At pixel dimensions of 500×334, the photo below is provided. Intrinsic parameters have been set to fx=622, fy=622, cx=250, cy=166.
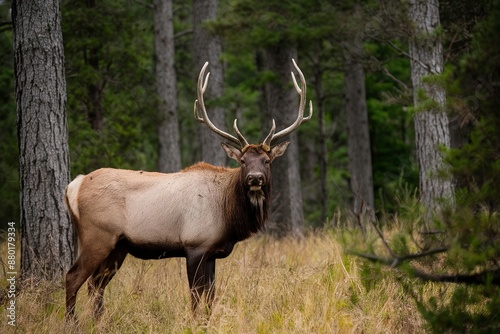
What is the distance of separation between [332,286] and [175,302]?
1.61 m

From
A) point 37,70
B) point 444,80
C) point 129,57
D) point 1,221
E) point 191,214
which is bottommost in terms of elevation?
point 1,221

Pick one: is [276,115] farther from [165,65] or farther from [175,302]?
[175,302]

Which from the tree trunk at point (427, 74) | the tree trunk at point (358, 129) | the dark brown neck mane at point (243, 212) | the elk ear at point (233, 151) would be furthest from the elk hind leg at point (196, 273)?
the tree trunk at point (358, 129)

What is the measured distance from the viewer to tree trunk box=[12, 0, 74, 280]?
6910mm

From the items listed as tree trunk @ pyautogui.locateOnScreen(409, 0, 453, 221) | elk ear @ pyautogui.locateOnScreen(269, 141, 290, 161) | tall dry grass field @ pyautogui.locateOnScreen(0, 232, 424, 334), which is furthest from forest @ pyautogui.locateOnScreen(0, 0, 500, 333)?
elk ear @ pyautogui.locateOnScreen(269, 141, 290, 161)

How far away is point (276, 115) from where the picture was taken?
46.3 feet

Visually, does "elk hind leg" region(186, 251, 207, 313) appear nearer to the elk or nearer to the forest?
the elk

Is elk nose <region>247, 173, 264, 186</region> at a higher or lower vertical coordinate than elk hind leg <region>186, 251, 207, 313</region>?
higher

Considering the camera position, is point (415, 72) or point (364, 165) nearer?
point (415, 72)

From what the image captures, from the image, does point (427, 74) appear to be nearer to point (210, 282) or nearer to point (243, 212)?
point (243, 212)

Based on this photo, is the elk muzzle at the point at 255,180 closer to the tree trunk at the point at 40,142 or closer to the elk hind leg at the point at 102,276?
the elk hind leg at the point at 102,276

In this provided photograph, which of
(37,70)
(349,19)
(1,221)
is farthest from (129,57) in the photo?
(37,70)

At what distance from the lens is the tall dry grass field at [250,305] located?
5.30 metres

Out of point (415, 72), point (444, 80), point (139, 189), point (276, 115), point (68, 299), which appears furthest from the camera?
point (276, 115)
